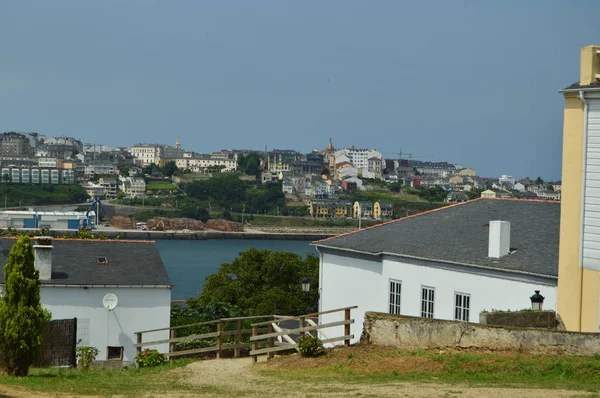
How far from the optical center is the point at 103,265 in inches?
936

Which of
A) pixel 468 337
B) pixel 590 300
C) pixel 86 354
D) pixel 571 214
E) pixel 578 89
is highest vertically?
pixel 578 89

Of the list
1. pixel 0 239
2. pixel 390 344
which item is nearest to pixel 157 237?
pixel 0 239

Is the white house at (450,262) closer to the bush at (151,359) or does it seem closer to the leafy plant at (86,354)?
the leafy plant at (86,354)

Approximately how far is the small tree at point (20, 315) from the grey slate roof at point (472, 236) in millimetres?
9402

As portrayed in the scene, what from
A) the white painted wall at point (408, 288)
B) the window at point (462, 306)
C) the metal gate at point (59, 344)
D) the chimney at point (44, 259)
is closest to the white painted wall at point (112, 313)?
the chimney at point (44, 259)

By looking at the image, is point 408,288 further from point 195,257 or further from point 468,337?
point 195,257

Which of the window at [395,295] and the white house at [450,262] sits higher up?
the white house at [450,262]

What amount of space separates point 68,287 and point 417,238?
25.7 feet

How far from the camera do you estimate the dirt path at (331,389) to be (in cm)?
1134

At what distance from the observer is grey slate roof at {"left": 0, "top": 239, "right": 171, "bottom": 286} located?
75.0 ft

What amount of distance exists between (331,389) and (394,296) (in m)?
10.8

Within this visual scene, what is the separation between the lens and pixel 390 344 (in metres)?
14.7

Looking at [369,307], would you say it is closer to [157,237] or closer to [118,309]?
[118,309]

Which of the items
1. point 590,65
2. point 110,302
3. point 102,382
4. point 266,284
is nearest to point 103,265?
point 110,302
